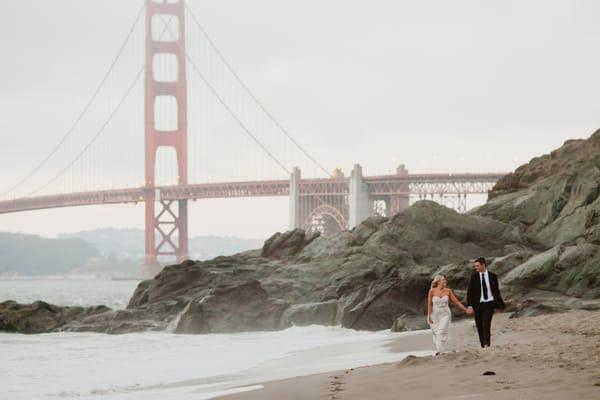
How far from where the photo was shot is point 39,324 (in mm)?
26016

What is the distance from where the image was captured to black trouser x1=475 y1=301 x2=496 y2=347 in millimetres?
12078

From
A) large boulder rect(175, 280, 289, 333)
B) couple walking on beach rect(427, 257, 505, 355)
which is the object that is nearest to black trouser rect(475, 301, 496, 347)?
couple walking on beach rect(427, 257, 505, 355)

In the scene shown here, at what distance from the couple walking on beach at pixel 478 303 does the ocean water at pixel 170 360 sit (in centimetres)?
76

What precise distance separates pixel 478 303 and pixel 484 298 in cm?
8

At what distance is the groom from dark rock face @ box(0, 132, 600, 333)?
6.14m

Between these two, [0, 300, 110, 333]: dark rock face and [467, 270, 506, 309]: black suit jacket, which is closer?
[467, 270, 506, 309]: black suit jacket

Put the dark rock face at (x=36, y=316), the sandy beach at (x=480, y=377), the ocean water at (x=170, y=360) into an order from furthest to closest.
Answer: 1. the dark rock face at (x=36, y=316)
2. the ocean water at (x=170, y=360)
3. the sandy beach at (x=480, y=377)

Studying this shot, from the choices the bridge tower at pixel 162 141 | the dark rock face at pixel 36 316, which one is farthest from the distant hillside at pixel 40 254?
the dark rock face at pixel 36 316

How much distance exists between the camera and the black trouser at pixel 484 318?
476 inches

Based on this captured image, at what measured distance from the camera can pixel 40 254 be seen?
156375 mm

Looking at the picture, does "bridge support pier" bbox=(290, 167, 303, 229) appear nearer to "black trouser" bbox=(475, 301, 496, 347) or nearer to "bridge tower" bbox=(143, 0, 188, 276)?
"bridge tower" bbox=(143, 0, 188, 276)

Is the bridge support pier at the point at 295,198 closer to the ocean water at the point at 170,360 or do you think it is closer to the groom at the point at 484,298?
the ocean water at the point at 170,360

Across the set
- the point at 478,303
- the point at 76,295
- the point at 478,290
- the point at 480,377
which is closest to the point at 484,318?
the point at 478,303

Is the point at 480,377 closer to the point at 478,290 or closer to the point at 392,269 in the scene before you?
the point at 478,290
